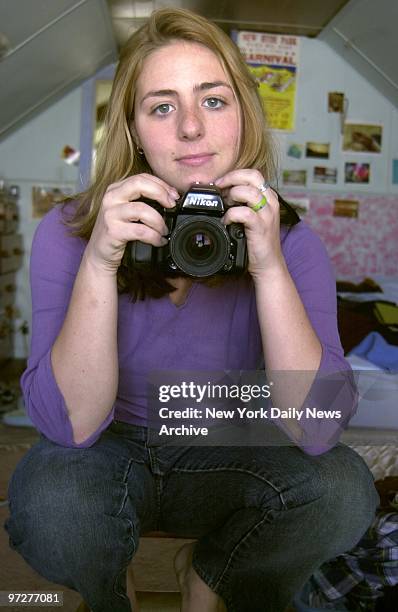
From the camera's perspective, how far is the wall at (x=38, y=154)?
3.07 m

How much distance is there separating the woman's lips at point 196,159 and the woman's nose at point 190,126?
0.9 inches

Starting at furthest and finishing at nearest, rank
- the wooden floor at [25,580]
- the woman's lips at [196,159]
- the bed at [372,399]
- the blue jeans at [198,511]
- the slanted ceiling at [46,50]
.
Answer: the slanted ceiling at [46,50] < the bed at [372,399] < the wooden floor at [25,580] < the woman's lips at [196,159] < the blue jeans at [198,511]

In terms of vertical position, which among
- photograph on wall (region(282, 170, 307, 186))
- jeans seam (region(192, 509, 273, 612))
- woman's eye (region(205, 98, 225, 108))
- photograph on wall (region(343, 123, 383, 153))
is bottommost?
jeans seam (region(192, 509, 273, 612))

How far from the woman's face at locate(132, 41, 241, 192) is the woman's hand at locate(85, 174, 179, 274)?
0.10 meters

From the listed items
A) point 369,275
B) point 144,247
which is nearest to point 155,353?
point 144,247

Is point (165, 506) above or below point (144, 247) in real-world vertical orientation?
below

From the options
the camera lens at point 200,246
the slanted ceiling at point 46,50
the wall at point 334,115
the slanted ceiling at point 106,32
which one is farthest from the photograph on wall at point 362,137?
the camera lens at point 200,246

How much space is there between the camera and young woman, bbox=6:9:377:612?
77 centimetres

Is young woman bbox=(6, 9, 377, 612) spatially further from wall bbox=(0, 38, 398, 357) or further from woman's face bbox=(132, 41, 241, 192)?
wall bbox=(0, 38, 398, 357)

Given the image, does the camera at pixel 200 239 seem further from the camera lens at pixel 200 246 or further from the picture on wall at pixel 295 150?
the picture on wall at pixel 295 150

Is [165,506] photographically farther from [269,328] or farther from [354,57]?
[354,57]

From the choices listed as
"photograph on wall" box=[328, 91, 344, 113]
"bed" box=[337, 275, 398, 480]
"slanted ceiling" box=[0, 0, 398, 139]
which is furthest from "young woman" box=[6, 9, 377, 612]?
"photograph on wall" box=[328, 91, 344, 113]

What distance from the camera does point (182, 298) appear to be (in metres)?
0.95

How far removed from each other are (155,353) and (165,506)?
21 cm
